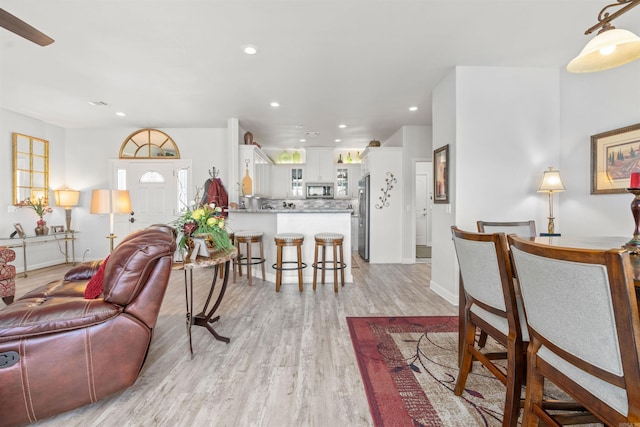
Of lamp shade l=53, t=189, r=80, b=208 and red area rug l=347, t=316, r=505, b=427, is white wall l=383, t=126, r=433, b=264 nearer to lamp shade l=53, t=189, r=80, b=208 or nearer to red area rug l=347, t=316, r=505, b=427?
red area rug l=347, t=316, r=505, b=427

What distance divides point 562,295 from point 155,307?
1.98m

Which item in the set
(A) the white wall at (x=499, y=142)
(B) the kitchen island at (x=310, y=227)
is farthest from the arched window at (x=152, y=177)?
(A) the white wall at (x=499, y=142)

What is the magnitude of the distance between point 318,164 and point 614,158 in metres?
5.40

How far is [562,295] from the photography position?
2.95 feet

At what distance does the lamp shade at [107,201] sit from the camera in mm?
3670

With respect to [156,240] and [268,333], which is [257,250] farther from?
[156,240]

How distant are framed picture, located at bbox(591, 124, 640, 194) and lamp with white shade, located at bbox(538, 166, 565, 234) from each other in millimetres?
329

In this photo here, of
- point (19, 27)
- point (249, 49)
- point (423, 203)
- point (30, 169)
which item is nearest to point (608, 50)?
point (249, 49)

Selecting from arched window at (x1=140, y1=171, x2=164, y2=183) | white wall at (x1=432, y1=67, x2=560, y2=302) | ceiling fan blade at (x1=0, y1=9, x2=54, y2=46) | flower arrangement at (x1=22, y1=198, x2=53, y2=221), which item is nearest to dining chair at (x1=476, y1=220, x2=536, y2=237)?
white wall at (x1=432, y1=67, x2=560, y2=302)

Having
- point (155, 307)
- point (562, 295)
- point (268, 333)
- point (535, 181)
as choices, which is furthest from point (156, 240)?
point (535, 181)

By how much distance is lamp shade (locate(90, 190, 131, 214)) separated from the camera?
367cm

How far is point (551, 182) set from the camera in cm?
305

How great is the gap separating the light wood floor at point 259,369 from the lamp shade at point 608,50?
236 centimetres

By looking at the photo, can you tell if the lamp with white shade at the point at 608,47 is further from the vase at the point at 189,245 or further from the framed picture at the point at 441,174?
the vase at the point at 189,245
